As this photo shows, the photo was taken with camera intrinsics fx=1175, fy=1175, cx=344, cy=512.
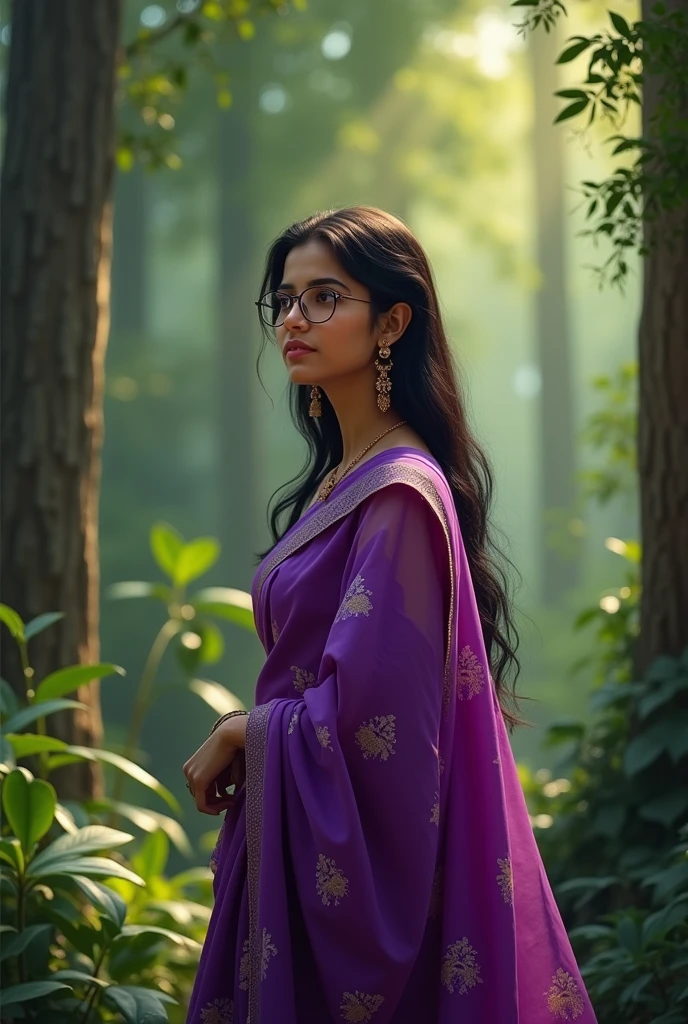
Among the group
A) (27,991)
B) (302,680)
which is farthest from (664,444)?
(27,991)

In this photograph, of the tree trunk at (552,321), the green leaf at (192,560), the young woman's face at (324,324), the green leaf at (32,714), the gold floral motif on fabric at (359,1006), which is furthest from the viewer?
the tree trunk at (552,321)

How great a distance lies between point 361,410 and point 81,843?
102 centimetres

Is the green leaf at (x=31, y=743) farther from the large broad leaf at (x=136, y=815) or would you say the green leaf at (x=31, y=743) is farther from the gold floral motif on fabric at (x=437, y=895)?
the gold floral motif on fabric at (x=437, y=895)

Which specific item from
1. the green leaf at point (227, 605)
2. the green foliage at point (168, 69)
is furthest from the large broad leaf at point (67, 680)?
the green foliage at point (168, 69)

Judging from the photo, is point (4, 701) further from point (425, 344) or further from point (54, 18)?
point (54, 18)

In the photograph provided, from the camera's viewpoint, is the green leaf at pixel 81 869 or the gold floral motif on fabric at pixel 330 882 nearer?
the gold floral motif on fabric at pixel 330 882

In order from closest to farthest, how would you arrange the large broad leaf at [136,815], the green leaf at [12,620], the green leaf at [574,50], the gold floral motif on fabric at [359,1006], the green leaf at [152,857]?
the gold floral motif on fabric at [359,1006]
the green leaf at [574,50]
the green leaf at [12,620]
the large broad leaf at [136,815]
the green leaf at [152,857]

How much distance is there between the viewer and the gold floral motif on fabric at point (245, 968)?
1818mm

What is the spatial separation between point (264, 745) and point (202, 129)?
39.8 ft

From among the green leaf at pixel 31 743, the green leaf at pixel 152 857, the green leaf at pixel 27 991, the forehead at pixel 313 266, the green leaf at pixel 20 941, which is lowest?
the green leaf at pixel 152 857

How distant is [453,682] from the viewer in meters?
1.82

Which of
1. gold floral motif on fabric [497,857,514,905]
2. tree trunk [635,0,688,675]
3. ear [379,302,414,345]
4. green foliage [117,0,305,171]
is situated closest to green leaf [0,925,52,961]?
gold floral motif on fabric [497,857,514,905]

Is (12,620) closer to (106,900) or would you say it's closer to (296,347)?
(106,900)

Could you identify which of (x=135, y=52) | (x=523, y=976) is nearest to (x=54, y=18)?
(x=135, y=52)
